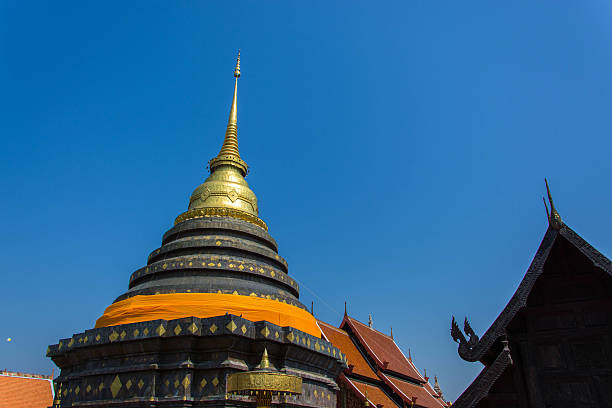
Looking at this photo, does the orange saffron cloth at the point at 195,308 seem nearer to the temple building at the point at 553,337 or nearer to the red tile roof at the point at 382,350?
the temple building at the point at 553,337

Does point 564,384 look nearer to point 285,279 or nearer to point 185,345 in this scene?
point 185,345

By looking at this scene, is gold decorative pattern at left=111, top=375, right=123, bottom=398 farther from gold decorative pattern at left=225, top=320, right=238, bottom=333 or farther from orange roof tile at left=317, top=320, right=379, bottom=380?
orange roof tile at left=317, top=320, right=379, bottom=380

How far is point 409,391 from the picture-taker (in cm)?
2072

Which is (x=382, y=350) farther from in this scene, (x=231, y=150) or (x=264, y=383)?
(x=264, y=383)

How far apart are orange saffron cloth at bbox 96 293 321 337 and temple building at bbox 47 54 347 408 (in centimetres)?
3

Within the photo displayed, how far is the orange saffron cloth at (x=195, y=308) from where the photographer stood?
37.6 ft

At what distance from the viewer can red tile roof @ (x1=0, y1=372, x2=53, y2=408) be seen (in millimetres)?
20453

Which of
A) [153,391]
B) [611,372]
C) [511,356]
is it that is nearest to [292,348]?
[153,391]

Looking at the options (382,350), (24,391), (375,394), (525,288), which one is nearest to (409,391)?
(382,350)

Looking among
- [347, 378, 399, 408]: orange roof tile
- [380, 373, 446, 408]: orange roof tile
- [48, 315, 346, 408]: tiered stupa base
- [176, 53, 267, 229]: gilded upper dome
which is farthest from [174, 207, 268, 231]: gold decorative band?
[380, 373, 446, 408]: orange roof tile

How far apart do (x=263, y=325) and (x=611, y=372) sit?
7179 mm

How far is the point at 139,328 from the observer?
10.7 m

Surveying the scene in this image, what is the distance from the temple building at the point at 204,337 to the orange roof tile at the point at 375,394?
4216 millimetres

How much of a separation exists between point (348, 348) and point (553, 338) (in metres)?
15.7
